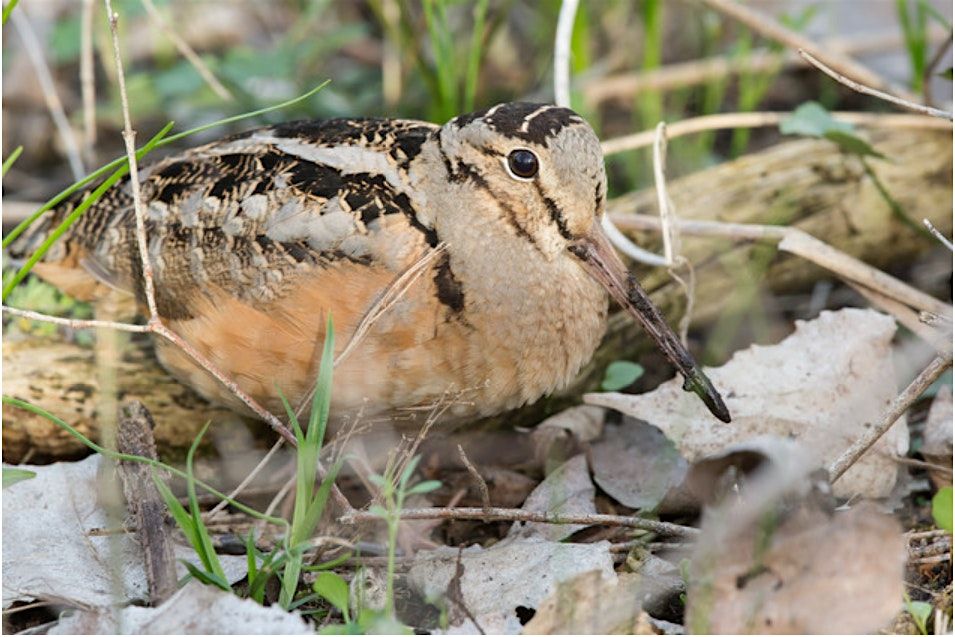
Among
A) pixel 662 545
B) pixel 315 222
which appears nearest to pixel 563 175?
pixel 315 222

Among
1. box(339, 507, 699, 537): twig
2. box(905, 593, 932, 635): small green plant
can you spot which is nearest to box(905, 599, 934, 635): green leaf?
box(905, 593, 932, 635): small green plant

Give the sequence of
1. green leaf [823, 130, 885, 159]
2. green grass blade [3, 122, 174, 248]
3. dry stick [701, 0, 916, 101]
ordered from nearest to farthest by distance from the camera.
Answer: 1. green grass blade [3, 122, 174, 248]
2. green leaf [823, 130, 885, 159]
3. dry stick [701, 0, 916, 101]

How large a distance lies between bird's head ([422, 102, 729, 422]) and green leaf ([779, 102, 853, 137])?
879 millimetres

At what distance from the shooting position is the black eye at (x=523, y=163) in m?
2.93

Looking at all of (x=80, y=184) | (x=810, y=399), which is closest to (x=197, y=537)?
(x=80, y=184)

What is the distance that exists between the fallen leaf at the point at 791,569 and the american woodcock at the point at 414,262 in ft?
2.25

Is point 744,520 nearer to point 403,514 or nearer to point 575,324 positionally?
point 403,514

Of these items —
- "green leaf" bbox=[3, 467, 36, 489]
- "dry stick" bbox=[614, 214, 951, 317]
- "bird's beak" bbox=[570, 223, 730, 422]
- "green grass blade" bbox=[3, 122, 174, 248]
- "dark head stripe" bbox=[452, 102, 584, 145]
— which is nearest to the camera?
"green leaf" bbox=[3, 467, 36, 489]

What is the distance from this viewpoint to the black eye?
115 inches

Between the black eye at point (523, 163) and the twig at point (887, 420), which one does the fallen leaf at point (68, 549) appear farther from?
the twig at point (887, 420)

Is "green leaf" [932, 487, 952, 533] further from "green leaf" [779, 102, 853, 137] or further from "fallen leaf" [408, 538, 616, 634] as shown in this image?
"green leaf" [779, 102, 853, 137]

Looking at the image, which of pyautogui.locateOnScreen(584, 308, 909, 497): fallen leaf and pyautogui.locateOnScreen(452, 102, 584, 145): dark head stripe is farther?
pyautogui.locateOnScreen(584, 308, 909, 497): fallen leaf

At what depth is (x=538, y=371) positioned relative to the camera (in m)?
3.09

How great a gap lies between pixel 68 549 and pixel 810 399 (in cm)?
185
